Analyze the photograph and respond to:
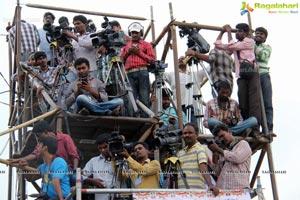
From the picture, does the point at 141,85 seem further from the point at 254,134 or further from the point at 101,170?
the point at 101,170

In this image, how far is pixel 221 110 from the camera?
42.6 ft

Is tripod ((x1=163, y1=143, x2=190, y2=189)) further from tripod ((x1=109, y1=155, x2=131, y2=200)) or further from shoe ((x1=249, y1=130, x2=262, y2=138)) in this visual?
shoe ((x1=249, y1=130, x2=262, y2=138))

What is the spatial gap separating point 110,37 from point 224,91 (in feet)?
7.37

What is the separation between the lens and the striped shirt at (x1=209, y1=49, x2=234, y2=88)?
45.3 ft

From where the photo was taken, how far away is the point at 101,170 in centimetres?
1102

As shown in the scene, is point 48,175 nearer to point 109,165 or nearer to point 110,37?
point 109,165

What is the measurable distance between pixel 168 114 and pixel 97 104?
1.91m

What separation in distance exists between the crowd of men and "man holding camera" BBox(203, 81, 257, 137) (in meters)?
0.02

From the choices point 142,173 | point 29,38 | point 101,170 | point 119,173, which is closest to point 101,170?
point 101,170

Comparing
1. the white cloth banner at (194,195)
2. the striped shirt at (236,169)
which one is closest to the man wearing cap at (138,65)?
the striped shirt at (236,169)

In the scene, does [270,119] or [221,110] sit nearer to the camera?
[221,110]

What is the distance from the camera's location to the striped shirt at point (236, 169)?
1049 centimetres

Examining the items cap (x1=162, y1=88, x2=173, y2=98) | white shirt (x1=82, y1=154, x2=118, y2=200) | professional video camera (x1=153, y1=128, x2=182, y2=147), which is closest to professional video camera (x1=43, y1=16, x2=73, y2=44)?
cap (x1=162, y1=88, x2=173, y2=98)

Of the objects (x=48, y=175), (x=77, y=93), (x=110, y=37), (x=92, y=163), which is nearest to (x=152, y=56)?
(x=110, y=37)
